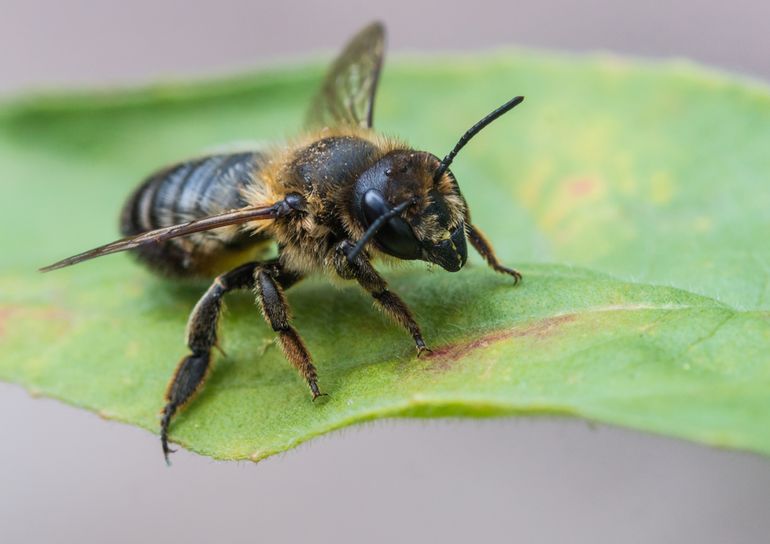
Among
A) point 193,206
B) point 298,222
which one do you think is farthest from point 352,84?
point 298,222

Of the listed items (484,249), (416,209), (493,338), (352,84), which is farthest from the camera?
(352,84)

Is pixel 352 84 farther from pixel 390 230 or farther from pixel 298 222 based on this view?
pixel 390 230

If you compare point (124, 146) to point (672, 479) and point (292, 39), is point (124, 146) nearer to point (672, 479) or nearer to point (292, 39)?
point (672, 479)

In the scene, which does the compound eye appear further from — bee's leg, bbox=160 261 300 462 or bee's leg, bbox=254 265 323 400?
bee's leg, bbox=160 261 300 462

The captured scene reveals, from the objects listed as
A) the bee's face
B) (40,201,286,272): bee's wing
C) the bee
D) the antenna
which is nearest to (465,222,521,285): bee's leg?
the bee

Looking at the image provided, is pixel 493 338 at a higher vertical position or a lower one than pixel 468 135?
lower

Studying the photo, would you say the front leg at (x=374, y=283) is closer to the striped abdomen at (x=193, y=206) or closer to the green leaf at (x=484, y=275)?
the green leaf at (x=484, y=275)

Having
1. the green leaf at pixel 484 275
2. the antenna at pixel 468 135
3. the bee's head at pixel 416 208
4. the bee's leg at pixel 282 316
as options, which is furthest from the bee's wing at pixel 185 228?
the antenna at pixel 468 135
